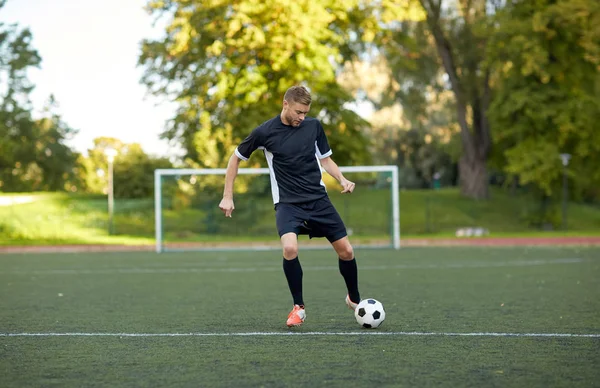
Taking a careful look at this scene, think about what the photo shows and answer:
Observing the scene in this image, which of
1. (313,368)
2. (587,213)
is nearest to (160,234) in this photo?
(313,368)

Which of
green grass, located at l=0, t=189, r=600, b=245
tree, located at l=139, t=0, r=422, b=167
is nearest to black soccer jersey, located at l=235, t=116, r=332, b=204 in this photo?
green grass, located at l=0, t=189, r=600, b=245

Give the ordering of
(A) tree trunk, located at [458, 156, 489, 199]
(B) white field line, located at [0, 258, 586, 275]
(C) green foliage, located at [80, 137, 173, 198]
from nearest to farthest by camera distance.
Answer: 1. (B) white field line, located at [0, 258, 586, 275]
2. (C) green foliage, located at [80, 137, 173, 198]
3. (A) tree trunk, located at [458, 156, 489, 199]

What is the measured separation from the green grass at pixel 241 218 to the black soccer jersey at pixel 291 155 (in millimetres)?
18184

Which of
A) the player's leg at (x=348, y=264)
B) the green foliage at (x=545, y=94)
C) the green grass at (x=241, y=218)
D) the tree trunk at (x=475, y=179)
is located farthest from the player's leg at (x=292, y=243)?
the tree trunk at (x=475, y=179)

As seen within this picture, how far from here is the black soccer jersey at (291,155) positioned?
7594 millimetres

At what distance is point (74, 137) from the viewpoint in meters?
65.4

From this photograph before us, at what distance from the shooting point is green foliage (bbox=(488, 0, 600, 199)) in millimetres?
33938

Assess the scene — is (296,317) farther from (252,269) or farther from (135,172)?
(135,172)

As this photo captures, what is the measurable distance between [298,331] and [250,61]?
68.0 ft

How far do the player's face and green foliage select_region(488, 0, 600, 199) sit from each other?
27.3 m

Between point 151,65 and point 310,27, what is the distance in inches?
257

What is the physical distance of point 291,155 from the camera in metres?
7.58

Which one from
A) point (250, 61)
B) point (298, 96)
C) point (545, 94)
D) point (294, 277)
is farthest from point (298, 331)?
point (545, 94)

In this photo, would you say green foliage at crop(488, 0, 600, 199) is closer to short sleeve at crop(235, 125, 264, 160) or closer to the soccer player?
the soccer player
